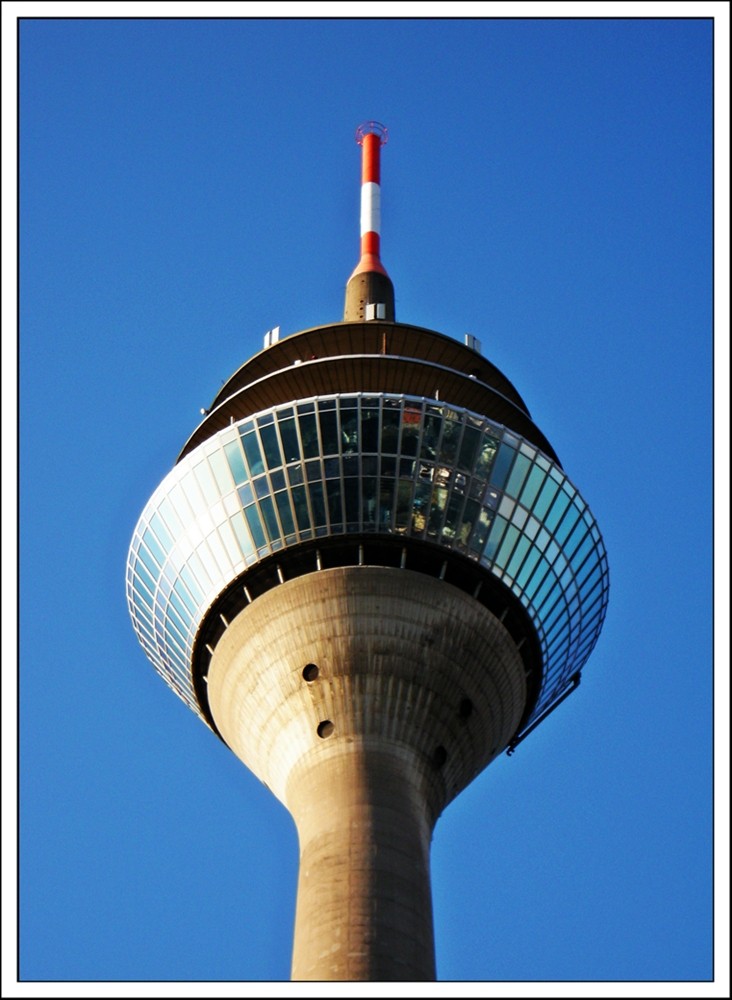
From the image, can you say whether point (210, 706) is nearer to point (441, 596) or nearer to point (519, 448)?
point (441, 596)

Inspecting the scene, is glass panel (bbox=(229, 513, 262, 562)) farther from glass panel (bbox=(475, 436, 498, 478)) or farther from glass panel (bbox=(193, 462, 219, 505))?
glass panel (bbox=(475, 436, 498, 478))

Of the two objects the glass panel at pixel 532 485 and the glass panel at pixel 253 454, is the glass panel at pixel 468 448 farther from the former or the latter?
the glass panel at pixel 253 454

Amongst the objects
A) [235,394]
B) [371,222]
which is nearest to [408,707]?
[235,394]

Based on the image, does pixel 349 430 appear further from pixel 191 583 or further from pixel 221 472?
pixel 191 583

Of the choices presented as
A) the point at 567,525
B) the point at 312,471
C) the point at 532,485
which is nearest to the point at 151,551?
the point at 312,471

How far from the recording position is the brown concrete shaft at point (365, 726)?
109 feet

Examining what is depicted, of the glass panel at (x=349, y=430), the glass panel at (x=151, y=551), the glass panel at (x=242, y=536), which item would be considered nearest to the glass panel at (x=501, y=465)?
the glass panel at (x=349, y=430)

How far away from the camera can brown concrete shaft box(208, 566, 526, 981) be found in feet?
109

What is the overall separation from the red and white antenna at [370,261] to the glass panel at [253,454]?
27.8 feet

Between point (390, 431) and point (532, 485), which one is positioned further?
point (532, 485)

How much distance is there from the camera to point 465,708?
1468 inches

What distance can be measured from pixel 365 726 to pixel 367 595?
3.43 m

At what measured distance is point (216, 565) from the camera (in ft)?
131

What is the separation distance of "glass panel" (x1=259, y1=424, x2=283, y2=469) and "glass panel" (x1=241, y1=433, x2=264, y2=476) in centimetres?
21
